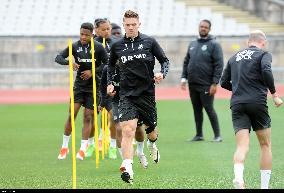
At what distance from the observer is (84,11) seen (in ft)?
130

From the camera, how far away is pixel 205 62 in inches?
741

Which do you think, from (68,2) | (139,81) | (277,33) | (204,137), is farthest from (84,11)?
(139,81)

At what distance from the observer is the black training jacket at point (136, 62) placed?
1298cm

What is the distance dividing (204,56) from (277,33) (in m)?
19.6

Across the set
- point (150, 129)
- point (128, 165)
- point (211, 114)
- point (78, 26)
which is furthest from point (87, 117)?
point (78, 26)

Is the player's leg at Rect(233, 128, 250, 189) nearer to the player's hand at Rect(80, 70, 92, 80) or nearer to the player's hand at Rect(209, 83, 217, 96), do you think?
the player's hand at Rect(80, 70, 92, 80)

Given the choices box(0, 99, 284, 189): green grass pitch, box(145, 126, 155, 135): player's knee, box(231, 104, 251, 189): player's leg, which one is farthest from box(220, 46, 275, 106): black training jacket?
box(145, 126, 155, 135): player's knee

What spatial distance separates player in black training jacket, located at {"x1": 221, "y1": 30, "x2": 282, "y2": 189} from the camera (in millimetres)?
11391

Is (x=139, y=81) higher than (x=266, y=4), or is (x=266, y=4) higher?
(x=139, y=81)

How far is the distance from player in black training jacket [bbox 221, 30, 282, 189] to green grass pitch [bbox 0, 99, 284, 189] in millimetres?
779

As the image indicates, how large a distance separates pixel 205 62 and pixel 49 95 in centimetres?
1496

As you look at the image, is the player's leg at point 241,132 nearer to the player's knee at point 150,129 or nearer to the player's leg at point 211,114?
the player's knee at point 150,129

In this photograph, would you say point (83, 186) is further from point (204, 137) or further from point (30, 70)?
point (30, 70)

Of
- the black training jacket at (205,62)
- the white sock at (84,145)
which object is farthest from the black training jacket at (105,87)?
the black training jacket at (205,62)
